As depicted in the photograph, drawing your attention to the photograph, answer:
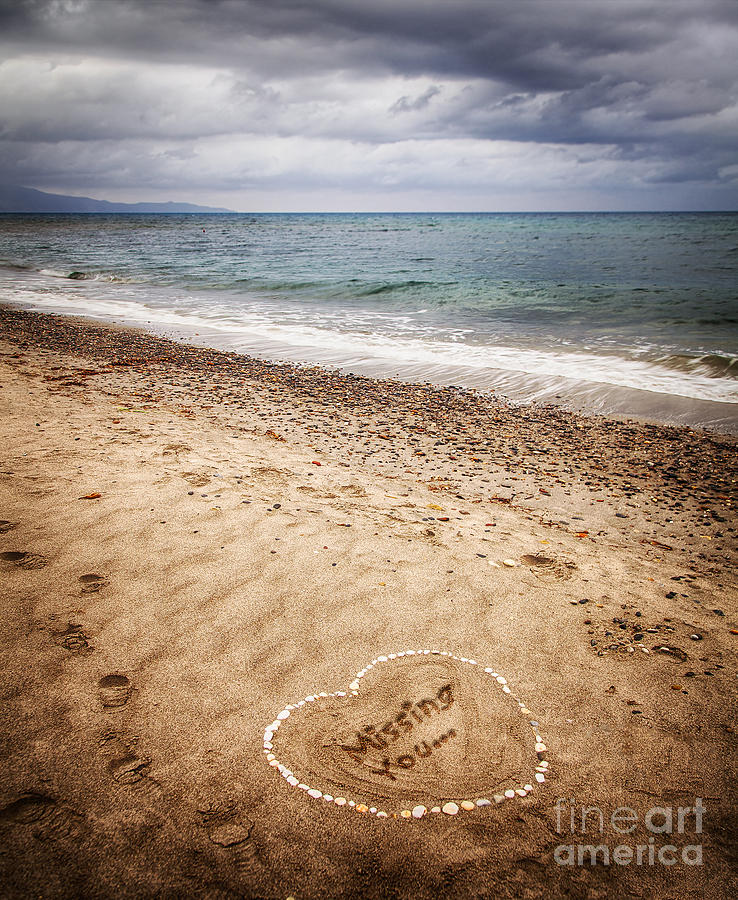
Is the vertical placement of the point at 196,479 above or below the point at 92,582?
above

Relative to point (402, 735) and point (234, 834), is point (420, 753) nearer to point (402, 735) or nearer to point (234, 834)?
point (402, 735)

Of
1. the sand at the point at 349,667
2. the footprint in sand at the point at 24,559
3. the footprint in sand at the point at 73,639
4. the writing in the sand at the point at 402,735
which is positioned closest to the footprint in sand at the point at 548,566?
the sand at the point at 349,667

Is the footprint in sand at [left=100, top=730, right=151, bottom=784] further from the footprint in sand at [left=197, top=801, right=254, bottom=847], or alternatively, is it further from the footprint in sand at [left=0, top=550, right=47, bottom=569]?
the footprint in sand at [left=0, top=550, right=47, bottom=569]

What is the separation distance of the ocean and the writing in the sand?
7.39 meters

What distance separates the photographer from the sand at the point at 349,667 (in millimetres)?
2227

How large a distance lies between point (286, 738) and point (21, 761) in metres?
1.26

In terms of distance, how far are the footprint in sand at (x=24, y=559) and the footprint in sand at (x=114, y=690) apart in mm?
1320

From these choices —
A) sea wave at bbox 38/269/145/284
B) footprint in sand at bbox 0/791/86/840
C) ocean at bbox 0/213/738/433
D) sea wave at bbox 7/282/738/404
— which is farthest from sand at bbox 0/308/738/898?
sea wave at bbox 38/269/145/284

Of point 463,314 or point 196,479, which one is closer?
point 196,479

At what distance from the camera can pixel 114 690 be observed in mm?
2889

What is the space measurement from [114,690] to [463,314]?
17.4 m

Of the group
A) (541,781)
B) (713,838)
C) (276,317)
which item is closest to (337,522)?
(541,781)

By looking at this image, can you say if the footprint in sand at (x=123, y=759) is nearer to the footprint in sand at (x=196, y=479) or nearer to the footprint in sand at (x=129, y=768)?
the footprint in sand at (x=129, y=768)

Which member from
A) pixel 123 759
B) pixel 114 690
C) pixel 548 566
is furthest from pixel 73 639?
pixel 548 566
